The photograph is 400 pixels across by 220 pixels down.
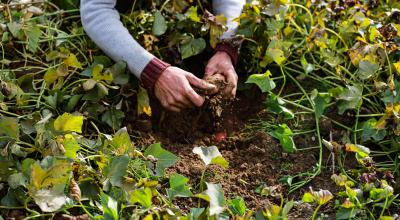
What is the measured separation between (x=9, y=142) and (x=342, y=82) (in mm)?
1012

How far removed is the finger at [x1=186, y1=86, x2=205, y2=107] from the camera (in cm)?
195

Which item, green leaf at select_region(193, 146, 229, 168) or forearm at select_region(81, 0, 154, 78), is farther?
forearm at select_region(81, 0, 154, 78)

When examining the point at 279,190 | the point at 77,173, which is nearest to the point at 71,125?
the point at 77,173

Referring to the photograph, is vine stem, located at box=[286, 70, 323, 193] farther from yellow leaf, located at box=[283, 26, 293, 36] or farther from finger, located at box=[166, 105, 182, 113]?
finger, located at box=[166, 105, 182, 113]

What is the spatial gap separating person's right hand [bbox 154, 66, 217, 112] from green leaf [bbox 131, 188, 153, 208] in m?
0.41

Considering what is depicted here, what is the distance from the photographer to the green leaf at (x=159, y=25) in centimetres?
216

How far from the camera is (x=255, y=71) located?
2242 millimetres

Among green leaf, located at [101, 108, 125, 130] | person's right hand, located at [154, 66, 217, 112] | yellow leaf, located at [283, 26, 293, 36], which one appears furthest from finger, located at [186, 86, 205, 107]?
yellow leaf, located at [283, 26, 293, 36]

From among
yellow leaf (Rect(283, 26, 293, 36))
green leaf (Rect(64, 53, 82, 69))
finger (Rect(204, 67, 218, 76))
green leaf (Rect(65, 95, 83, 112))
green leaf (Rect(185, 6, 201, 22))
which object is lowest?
green leaf (Rect(65, 95, 83, 112))

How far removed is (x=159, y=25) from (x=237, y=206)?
0.71 meters

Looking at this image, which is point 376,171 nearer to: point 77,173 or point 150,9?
point 77,173

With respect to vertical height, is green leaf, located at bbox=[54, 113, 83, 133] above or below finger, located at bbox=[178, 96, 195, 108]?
above

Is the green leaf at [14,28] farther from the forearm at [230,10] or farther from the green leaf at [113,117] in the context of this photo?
the forearm at [230,10]

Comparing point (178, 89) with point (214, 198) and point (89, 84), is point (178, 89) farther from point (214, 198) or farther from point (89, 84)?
point (214, 198)
